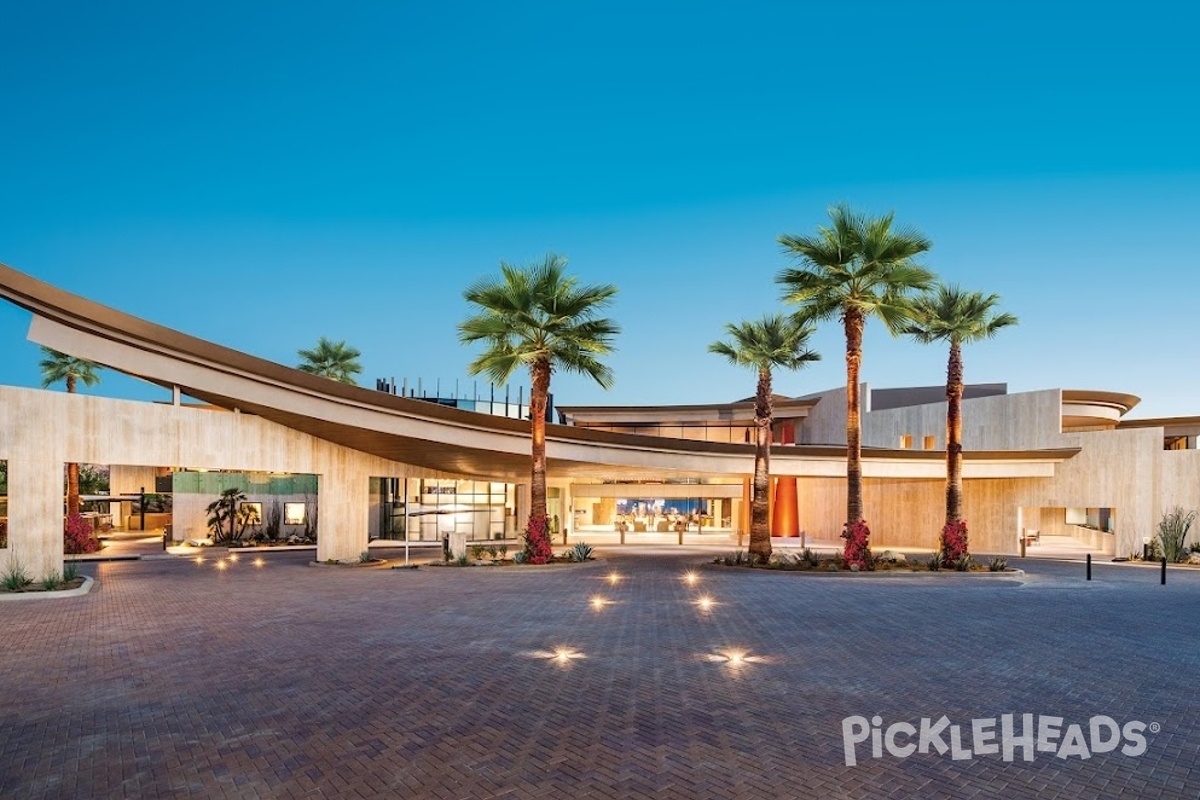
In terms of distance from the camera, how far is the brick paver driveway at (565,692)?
621cm

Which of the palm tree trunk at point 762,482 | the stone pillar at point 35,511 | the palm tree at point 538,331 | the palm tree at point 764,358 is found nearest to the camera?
the stone pillar at point 35,511

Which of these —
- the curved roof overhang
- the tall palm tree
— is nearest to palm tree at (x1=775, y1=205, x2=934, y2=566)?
the tall palm tree

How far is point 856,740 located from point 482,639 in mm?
6567

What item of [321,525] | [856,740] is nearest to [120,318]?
[321,525]

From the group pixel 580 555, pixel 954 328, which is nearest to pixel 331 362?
pixel 580 555

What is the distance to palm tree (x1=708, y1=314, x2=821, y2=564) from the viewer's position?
25984 mm

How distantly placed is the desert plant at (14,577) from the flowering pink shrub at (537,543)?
1315 centimetres

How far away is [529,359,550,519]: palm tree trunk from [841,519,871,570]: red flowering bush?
9.79 m

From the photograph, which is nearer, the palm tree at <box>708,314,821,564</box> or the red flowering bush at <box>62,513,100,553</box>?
the palm tree at <box>708,314,821,564</box>

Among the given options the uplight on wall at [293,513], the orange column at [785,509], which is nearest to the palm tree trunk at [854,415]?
the orange column at [785,509]

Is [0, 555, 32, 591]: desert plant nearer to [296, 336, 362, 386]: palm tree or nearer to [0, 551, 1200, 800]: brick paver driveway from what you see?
[0, 551, 1200, 800]: brick paver driveway

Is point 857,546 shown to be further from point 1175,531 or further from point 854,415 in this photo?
point 1175,531

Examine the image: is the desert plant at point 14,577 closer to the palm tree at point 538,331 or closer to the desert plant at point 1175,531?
the palm tree at point 538,331

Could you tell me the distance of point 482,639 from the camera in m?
11.9
